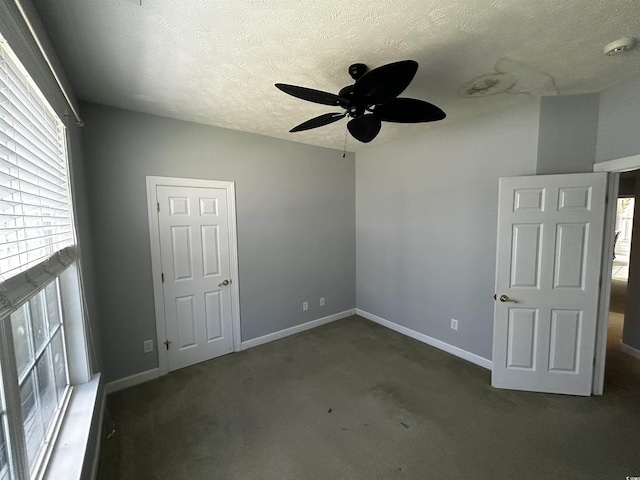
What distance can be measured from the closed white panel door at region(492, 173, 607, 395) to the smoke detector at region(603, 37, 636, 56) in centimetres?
89

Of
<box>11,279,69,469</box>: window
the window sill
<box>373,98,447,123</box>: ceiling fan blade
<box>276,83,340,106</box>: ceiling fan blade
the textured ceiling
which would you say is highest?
the textured ceiling

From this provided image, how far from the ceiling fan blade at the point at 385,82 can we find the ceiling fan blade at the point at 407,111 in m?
0.07

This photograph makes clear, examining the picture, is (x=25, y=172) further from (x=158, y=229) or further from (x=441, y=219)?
(x=441, y=219)

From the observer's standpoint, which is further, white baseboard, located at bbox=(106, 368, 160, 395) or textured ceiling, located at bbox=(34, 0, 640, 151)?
white baseboard, located at bbox=(106, 368, 160, 395)

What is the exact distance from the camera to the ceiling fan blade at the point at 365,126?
5.62 ft

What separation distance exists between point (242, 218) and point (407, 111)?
217cm

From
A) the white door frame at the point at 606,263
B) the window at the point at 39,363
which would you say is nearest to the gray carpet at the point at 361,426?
the white door frame at the point at 606,263

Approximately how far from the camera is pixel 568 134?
229 centimetres

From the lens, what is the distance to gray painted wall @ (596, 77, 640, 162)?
1.96 metres

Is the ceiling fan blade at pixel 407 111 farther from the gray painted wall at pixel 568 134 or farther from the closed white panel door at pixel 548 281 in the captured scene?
the gray painted wall at pixel 568 134

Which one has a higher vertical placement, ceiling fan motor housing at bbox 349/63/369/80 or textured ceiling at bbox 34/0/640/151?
textured ceiling at bbox 34/0/640/151

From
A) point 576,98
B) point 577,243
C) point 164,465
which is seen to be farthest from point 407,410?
point 576,98

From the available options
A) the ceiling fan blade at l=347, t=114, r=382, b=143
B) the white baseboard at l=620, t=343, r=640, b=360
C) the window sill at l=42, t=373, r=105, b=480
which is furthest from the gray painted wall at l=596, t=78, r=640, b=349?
the window sill at l=42, t=373, r=105, b=480

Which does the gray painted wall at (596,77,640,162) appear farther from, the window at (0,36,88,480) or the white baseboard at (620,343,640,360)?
the window at (0,36,88,480)
